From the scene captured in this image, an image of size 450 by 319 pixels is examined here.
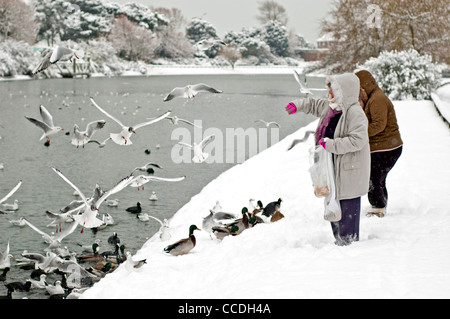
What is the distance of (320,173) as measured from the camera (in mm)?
4562

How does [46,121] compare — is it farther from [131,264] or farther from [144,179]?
[131,264]

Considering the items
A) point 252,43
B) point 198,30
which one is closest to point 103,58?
point 252,43

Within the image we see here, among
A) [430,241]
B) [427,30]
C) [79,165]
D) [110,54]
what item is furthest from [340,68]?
[110,54]

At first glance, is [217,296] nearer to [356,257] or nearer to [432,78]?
[356,257]

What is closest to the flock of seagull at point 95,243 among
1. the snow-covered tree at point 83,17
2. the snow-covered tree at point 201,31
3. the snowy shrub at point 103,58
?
the snowy shrub at point 103,58

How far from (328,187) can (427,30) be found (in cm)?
2547

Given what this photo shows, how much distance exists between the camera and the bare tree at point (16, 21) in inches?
2165

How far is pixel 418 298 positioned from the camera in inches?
147

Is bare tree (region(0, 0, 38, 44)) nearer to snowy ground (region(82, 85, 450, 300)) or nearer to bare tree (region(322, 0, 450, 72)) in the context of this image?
bare tree (region(322, 0, 450, 72))

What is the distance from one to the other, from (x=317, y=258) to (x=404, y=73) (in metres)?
19.5

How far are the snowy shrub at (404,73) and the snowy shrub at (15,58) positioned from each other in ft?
115

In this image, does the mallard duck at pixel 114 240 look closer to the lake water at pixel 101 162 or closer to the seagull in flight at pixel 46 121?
the lake water at pixel 101 162

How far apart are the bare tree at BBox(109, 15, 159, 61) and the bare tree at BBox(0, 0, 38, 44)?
13.4m

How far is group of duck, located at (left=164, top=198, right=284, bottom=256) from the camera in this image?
685 centimetres
